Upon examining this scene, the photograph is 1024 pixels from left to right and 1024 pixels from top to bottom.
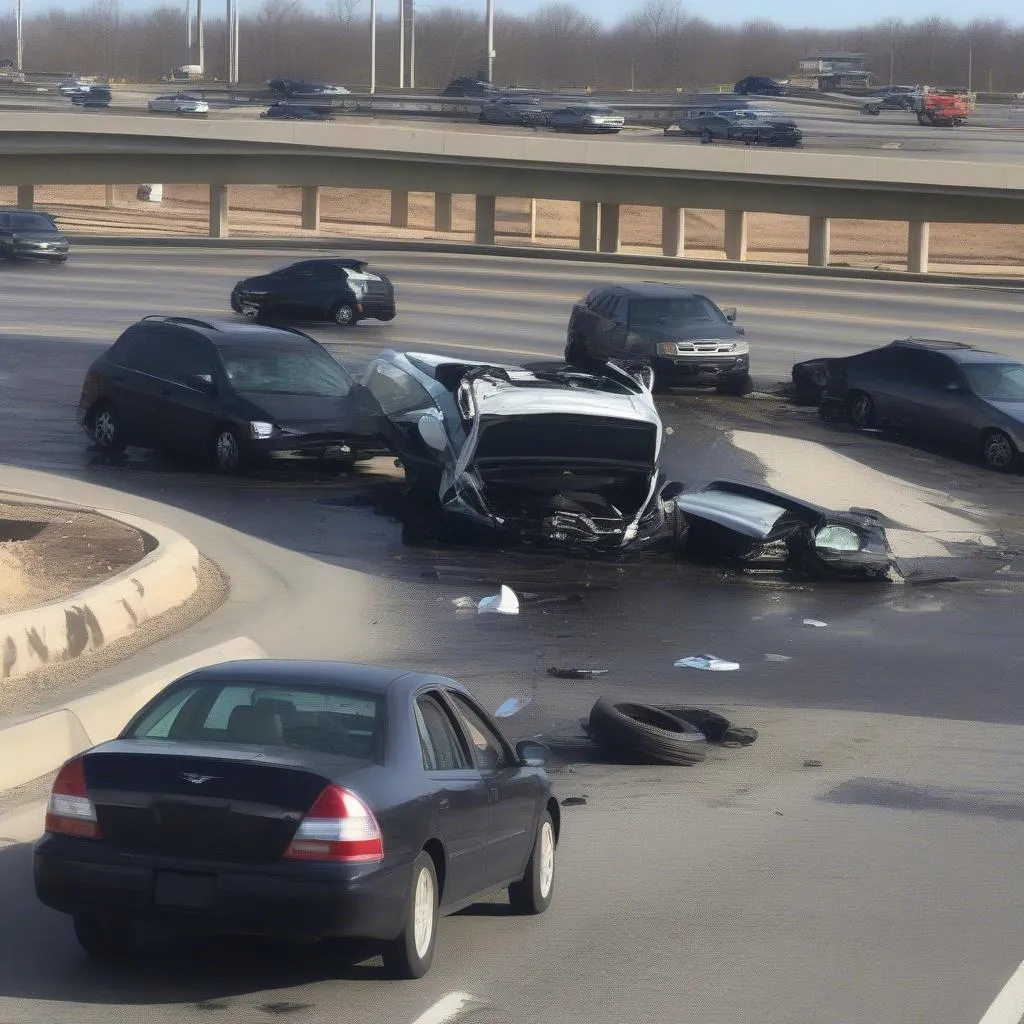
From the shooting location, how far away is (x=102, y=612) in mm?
12438

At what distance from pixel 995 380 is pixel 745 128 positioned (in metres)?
48.3

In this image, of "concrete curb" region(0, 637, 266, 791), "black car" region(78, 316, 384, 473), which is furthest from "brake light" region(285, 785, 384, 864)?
"black car" region(78, 316, 384, 473)

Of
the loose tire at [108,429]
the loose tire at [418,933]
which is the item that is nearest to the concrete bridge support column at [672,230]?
the loose tire at [108,429]

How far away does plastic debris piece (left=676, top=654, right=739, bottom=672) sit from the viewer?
13.7m

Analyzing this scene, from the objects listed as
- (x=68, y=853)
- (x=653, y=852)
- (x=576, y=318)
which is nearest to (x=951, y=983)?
(x=653, y=852)

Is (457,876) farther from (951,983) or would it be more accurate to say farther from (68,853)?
(951,983)

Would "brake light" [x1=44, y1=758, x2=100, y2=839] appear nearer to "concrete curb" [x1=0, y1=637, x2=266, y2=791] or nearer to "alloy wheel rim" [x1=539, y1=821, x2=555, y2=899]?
"alloy wheel rim" [x1=539, y1=821, x2=555, y2=899]

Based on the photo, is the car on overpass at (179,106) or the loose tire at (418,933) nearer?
the loose tire at (418,933)

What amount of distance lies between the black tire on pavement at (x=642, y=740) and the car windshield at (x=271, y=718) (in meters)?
4.28

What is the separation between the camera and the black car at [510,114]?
8181cm

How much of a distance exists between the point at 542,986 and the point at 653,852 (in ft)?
7.28

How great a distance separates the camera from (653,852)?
8469mm

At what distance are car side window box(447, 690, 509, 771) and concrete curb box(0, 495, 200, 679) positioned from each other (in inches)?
186

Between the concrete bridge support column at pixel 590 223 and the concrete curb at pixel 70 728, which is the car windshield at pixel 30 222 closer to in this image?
the concrete bridge support column at pixel 590 223
